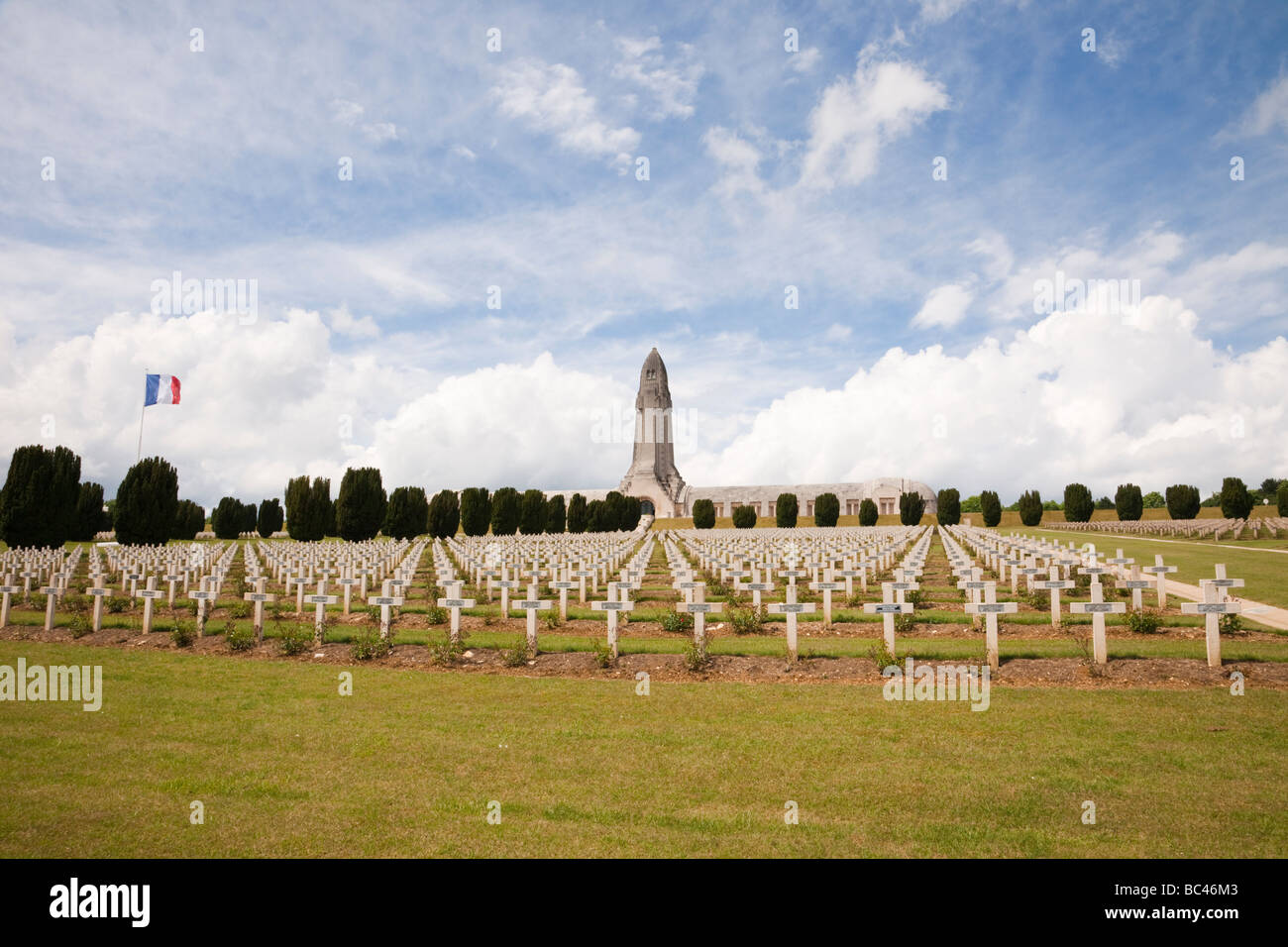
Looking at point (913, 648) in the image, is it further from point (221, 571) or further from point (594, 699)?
point (221, 571)

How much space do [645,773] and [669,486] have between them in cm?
8105

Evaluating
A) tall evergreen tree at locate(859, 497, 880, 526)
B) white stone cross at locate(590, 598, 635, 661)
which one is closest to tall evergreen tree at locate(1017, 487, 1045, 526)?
tall evergreen tree at locate(859, 497, 880, 526)

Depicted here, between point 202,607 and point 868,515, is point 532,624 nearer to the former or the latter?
point 202,607

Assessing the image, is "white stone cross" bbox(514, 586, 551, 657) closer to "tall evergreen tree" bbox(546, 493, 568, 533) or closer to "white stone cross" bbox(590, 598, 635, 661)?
"white stone cross" bbox(590, 598, 635, 661)

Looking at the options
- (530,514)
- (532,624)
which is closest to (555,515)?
(530,514)

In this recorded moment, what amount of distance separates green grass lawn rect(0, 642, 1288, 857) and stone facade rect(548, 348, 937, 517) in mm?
76846

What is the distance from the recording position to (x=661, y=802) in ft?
16.3

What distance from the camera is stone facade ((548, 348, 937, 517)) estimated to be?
8556 centimetres

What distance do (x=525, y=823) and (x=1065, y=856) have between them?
3.16 metres

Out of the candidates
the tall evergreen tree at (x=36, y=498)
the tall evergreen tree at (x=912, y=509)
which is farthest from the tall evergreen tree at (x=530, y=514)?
the tall evergreen tree at (x=912, y=509)

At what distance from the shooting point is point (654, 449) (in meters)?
87.6

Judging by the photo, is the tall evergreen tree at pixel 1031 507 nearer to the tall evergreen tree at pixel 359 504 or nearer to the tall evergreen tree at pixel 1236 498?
the tall evergreen tree at pixel 1236 498
